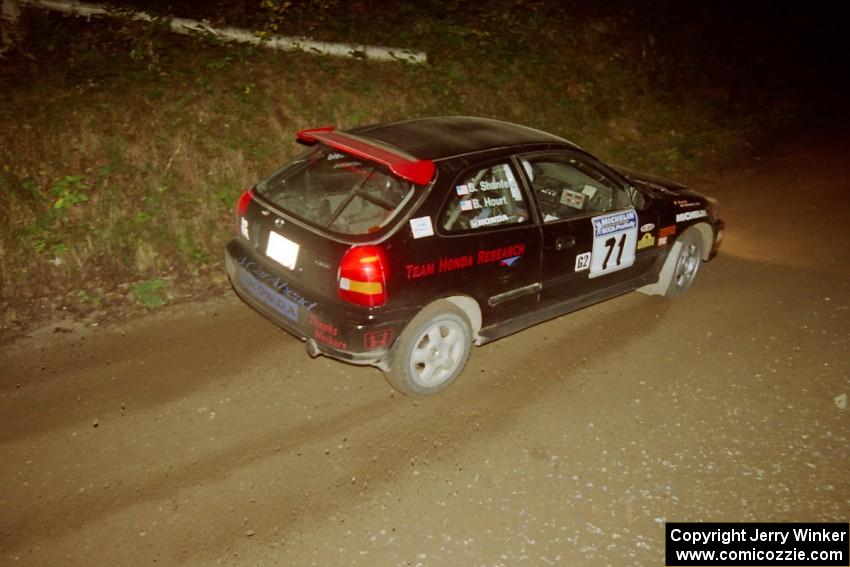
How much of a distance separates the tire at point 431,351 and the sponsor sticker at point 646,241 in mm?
1849

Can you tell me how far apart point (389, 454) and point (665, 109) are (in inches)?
383

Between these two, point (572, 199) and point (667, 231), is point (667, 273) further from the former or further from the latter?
point (572, 199)

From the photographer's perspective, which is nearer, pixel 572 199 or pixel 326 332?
pixel 326 332

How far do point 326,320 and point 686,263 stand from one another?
3.73 metres

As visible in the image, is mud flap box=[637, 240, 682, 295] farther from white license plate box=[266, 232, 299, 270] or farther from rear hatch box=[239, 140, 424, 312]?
white license plate box=[266, 232, 299, 270]

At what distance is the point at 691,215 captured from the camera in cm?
604

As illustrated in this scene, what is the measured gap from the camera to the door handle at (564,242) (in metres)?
4.90

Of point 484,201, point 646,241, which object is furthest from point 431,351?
point 646,241

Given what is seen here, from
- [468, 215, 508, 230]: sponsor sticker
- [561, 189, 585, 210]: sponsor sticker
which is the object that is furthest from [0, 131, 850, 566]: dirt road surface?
[468, 215, 508, 230]: sponsor sticker

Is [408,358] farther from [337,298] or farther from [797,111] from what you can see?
[797,111]

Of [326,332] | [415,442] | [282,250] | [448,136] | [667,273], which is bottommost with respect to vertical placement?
[415,442]

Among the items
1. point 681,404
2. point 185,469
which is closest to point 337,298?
point 185,469

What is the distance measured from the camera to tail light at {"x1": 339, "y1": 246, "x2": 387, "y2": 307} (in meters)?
4.02

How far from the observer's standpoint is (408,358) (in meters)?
4.41
